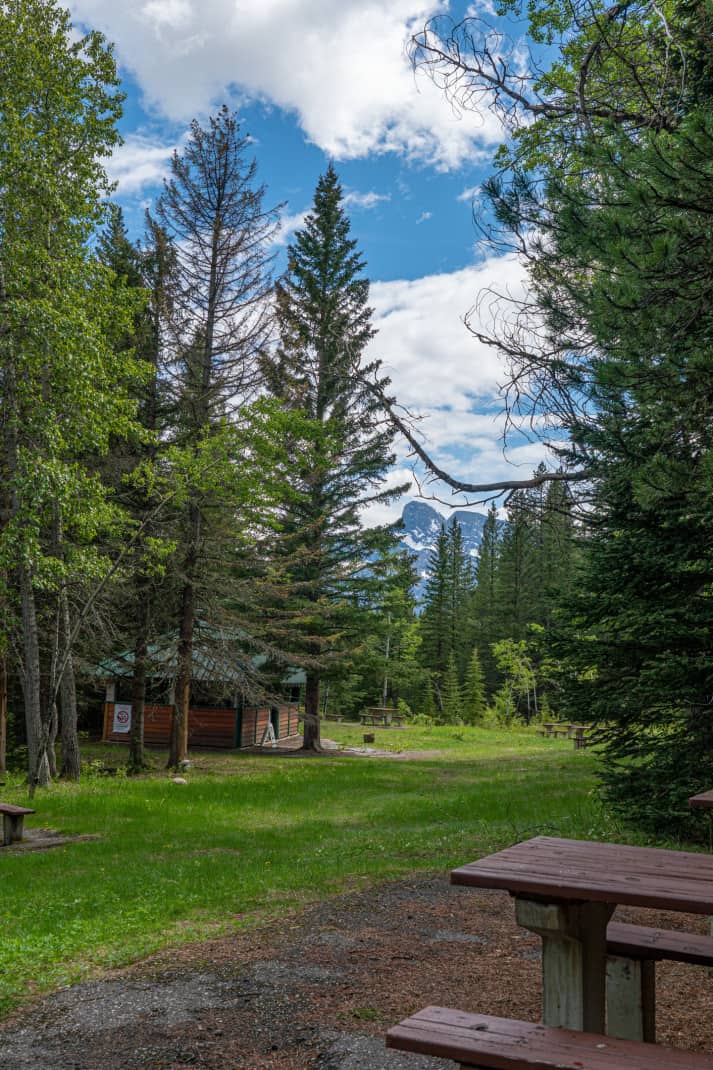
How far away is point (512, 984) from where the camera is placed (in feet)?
13.0

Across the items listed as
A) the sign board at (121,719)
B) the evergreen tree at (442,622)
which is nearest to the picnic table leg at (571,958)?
the sign board at (121,719)

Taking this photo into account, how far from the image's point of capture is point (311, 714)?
23094 mm

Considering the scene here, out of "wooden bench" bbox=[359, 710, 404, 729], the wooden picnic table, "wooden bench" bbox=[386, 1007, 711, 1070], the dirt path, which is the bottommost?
"wooden bench" bbox=[359, 710, 404, 729]

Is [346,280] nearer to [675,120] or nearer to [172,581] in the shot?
[172,581]

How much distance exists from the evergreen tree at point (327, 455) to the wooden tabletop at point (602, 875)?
19532 mm

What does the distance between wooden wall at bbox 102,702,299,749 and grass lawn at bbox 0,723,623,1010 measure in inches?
302

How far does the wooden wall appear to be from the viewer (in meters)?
24.9

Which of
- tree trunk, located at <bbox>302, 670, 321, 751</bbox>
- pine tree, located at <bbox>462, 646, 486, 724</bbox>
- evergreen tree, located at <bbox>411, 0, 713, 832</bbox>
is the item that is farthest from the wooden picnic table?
pine tree, located at <bbox>462, 646, 486, 724</bbox>

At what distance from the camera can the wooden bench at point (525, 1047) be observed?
2.10m

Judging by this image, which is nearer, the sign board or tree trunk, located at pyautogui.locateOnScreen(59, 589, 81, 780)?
tree trunk, located at pyautogui.locateOnScreen(59, 589, 81, 780)

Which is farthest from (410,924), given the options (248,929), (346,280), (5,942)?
(346,280)

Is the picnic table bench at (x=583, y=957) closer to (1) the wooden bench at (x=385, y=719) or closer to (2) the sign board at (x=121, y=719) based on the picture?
(2) the sign board at (x=121, y=719)

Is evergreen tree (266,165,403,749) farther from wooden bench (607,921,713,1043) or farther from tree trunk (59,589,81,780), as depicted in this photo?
wooden bench (607,921,713,1043)

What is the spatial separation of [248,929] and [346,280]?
22.6m
